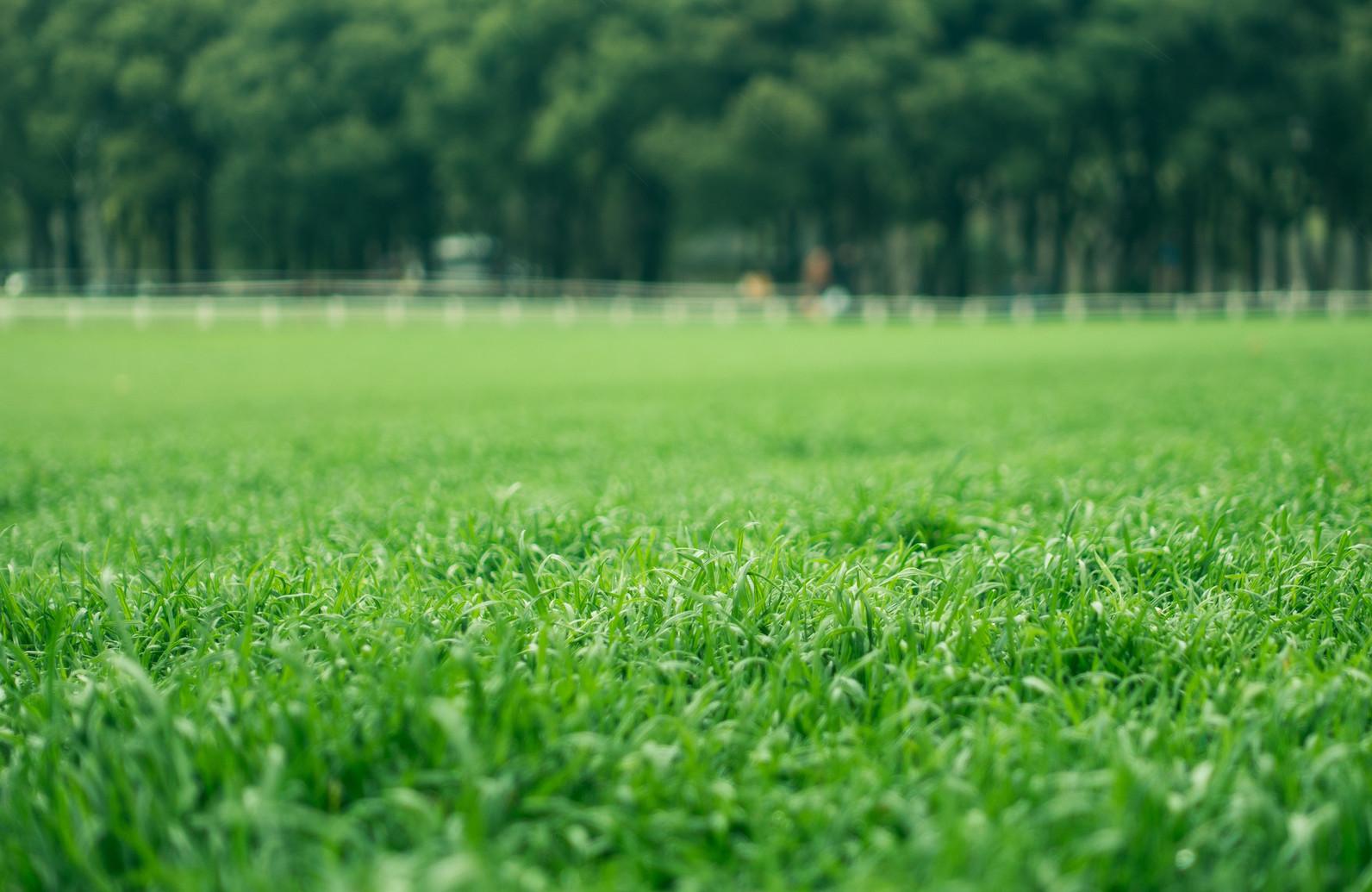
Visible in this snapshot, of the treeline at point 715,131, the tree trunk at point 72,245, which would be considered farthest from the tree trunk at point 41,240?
the tree trunk at point 72,245

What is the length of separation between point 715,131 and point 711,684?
49.9 metres

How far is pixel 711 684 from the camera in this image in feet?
7.45

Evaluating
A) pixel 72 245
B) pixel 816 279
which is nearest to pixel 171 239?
pixel 72 245

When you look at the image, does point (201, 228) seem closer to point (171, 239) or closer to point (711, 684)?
point (171, 239)

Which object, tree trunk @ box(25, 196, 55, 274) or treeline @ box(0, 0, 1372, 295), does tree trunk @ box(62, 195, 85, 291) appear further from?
tree trunk @ box(25, 196, 55, 274)

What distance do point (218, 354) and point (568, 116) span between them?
28.0 meters

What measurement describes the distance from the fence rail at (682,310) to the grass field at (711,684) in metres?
35.2

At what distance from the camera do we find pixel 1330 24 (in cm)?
5006

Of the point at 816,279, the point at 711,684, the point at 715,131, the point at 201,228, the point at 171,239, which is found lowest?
the point at 711,684

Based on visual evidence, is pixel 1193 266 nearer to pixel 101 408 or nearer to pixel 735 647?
pixel 101 408

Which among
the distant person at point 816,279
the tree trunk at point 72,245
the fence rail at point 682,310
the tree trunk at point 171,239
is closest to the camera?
the fence rail at point 682,310

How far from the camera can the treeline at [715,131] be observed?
49.8 meters

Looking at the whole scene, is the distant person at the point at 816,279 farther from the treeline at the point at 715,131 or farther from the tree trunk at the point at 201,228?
the tree trunk at the point at 201,228

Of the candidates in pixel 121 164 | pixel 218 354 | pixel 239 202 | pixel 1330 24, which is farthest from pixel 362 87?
pixel 1330 24
